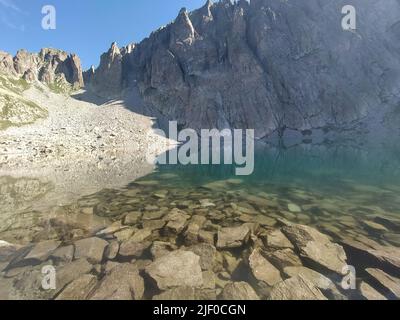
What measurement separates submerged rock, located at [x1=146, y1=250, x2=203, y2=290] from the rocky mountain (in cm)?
11021

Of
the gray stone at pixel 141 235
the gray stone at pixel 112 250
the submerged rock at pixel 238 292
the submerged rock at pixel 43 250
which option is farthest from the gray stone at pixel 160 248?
the submerged rock at pixel 43 250

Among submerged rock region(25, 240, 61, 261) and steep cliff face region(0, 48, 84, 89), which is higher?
steep cliff face region(0, 48, 84, 89)

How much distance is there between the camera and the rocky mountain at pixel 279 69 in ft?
381

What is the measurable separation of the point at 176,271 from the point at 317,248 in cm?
573

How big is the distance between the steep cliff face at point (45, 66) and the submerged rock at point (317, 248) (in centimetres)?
15810

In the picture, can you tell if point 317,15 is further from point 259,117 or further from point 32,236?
point 32,236

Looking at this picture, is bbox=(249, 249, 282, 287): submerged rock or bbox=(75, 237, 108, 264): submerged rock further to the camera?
bbox=(75, 237, 108, 264): submerged rock

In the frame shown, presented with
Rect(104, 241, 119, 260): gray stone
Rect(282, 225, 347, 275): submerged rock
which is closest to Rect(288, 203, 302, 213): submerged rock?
Rect(282, 225, 347, 275): submerged rock

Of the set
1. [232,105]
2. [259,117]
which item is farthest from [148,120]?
[259,117]

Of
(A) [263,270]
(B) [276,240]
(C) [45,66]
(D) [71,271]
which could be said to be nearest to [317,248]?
(B) [276,240]

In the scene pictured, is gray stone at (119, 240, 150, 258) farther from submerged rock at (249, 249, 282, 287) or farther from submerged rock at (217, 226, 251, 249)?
submerged rock at (249, 249, 282, 287)

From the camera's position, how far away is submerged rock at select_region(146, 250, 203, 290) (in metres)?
7.43

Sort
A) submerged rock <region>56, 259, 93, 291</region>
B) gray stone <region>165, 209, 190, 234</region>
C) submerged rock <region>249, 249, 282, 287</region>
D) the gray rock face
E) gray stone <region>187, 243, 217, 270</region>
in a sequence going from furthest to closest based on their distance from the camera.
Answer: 1. the gray rock face
2. gray stone <region>165, 209, 190, 234</region>
3. gray stone <region>187, 243, 217, 270</region>
4. submerged rock <region>249, 249, 282, 287</region>
5. submerged rock <region>56, 259, 93, 291</region>

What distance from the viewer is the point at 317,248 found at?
938 cm
